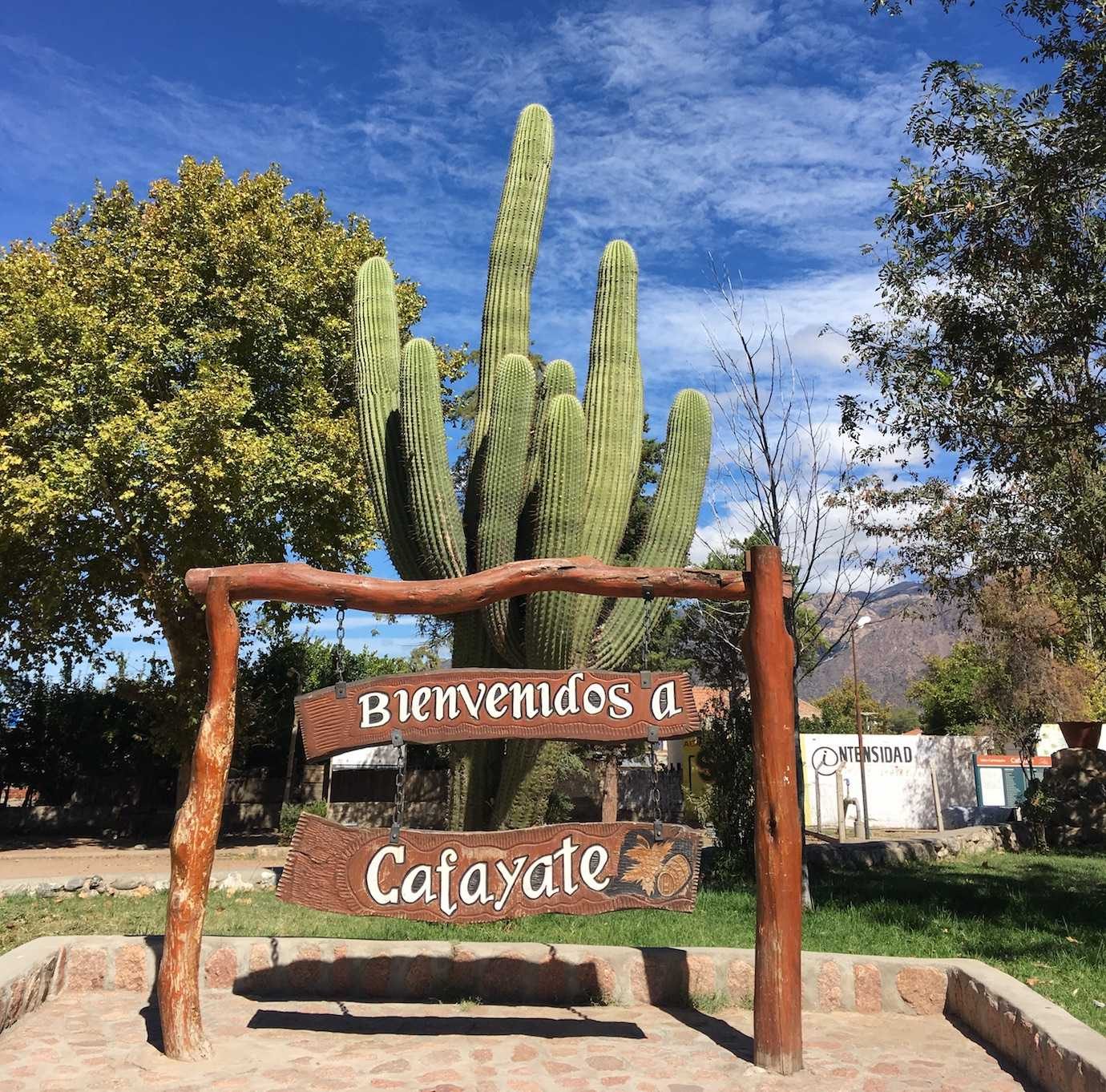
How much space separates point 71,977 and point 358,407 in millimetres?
5467

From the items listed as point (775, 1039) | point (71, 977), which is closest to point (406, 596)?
point (775, 1039)

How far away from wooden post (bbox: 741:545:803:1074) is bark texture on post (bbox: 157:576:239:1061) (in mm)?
2674

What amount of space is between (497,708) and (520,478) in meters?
3.96

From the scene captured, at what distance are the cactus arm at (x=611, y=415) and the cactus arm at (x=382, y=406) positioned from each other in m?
1.69

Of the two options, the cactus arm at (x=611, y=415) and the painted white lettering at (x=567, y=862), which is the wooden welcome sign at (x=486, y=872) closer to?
the painted white lettering at (x=567, y=862)

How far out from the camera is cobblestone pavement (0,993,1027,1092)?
412 cm

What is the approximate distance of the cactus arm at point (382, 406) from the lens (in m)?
8.66

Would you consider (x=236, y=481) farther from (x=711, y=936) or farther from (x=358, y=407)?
(x=711, y=936)

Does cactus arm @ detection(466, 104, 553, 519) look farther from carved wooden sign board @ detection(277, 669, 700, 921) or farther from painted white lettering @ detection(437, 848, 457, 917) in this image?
painted white lettering @ detection(437, 848, 457, 917)

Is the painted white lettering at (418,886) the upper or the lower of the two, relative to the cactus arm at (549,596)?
lower

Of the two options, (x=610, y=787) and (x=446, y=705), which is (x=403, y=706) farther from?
(x=610, y=787)

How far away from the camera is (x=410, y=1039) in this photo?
15.6 ft

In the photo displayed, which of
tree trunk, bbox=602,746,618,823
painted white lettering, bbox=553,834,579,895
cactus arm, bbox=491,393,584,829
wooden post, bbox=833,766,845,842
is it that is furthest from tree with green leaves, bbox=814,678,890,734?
painted white lettering, bbox=553,834,579,895

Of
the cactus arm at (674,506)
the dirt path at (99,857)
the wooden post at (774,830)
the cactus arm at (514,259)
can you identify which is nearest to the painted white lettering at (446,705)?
the wooden post at (774,830)
